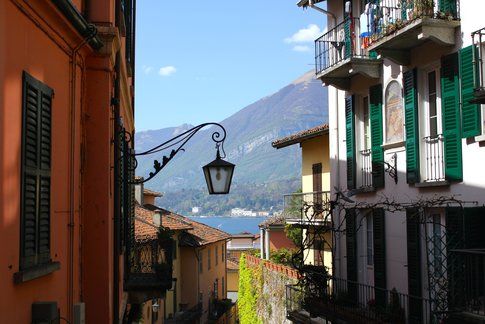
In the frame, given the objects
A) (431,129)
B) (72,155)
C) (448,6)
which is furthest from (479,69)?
(72,155)

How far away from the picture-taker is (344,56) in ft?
60.1

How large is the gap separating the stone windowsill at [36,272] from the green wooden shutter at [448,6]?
31.3ft

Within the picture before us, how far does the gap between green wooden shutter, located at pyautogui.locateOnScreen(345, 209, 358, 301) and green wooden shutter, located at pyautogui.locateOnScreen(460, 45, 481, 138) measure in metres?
5.58

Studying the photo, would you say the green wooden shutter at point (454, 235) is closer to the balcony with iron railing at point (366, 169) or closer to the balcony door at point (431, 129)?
the balcony door at point (431, 129)

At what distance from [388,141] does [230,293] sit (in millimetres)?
62937

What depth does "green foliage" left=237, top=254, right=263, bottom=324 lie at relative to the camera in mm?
30141

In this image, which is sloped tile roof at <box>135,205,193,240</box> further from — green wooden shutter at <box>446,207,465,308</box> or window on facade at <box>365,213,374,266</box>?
green wooden shutter at <box>446,207,465,308</box>

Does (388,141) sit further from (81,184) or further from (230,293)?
(230,293)

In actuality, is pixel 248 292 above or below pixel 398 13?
below

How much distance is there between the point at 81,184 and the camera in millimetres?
7762

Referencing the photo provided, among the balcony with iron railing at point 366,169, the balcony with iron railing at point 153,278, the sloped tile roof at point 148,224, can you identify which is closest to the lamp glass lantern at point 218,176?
the balcony with iron railing at point 153,278

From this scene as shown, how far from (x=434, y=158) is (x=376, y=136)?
2.64m

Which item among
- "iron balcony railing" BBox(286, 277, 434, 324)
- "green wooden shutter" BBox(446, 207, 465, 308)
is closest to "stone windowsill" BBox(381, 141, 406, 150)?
"green wooden shutter" BBox(446, 207, 465, 308)

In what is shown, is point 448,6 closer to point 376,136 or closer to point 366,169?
point 376,136
